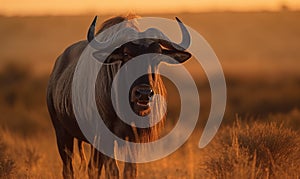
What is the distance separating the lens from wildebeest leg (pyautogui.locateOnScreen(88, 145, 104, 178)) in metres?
11.5

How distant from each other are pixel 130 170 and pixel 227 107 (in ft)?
58.9

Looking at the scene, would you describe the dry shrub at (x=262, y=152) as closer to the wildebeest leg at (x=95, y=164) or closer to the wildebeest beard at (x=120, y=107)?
the wildebeest beard at (x=120, y=107)

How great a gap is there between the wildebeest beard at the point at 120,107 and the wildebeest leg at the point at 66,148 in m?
1.93

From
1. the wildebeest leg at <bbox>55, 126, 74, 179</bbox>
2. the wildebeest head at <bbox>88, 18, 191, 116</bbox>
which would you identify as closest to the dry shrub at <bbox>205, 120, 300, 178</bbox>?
the wildebeest head at <bbox>88, 18, 191, 116</bbox>


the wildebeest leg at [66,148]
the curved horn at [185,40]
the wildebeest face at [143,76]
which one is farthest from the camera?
the wildebeest leg at [66,148]

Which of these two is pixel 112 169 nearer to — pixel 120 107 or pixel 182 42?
pixel 120 107

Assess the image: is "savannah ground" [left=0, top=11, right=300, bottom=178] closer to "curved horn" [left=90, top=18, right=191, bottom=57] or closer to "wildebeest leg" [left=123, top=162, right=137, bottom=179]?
"wildebeest leg" [left=123, top=162, right=137, bottom=179]

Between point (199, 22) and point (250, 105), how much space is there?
48.1 m

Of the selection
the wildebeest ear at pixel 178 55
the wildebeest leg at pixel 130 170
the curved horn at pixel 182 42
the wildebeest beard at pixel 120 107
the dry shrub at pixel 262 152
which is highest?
the curved horn at pixel 182 42

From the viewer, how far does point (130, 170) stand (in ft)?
35.4

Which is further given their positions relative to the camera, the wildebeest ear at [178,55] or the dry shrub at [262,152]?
the dry shrub at [262,152]

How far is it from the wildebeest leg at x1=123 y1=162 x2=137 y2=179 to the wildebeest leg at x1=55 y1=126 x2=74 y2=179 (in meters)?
1.92

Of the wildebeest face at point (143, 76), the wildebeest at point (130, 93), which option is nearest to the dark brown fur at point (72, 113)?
the wildebeest at point (130, 93)

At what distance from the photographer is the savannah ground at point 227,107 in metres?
11.8
